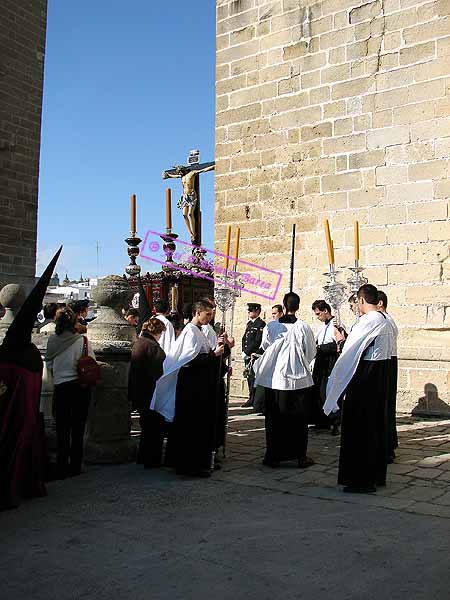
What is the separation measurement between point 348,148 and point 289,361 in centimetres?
455

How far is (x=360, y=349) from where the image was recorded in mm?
4680

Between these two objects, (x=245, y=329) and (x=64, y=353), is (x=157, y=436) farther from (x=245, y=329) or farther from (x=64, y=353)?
(x=245, y=329)

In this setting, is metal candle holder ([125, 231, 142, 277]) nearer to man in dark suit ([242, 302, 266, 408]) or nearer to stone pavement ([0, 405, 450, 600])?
man in dark suit ([242, 302, 266, 408])

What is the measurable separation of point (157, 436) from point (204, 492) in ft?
3.19

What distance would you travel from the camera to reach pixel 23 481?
A: 14.7 ft

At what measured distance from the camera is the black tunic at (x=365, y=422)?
4621 millimetres

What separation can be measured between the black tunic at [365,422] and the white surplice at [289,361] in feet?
2.78

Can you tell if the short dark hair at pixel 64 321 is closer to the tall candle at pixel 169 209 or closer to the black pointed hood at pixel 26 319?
the black pointed hood at pixel 26 319

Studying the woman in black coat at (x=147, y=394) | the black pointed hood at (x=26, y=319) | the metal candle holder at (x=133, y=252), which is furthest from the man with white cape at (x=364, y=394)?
the metal candle holder at (x=133, y=252)

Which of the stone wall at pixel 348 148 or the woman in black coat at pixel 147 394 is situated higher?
the stone wall at pixel 348 148

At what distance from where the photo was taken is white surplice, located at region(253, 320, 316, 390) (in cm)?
550

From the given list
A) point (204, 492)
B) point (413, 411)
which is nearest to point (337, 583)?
point (204, 492)

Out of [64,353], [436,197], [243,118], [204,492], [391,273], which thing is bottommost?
[204,492]

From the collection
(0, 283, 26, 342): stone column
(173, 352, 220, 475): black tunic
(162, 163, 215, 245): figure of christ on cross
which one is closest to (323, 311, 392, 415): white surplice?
(173, 352, 220, 475): black tunic
